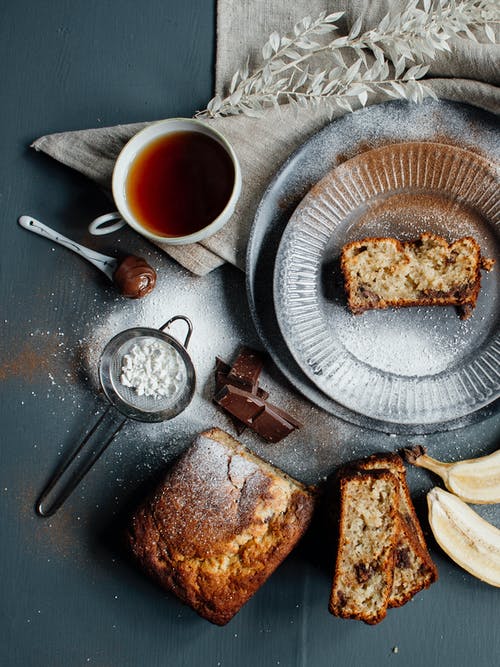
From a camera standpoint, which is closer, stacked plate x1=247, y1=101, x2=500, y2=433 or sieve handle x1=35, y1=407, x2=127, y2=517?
stacked plate x1=247, y1=101, x2=500, y2=433

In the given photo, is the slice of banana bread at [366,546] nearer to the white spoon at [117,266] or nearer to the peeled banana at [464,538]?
the peeled banana at [464,538]

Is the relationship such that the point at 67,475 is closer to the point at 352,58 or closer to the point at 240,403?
the point at 240,403

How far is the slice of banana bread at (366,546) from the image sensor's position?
8.18ft

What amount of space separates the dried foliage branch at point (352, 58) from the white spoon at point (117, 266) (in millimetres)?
699

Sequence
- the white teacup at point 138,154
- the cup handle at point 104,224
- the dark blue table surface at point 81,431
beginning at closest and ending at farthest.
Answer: the white teacup at point 138,154 < the cup handle at point 104,224 < the dark blue table surface at point 81,431

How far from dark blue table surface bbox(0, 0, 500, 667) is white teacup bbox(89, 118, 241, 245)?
261mm

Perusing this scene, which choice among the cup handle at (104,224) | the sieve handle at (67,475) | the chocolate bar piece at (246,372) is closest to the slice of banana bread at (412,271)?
the chocolate bar piece at (246,372)

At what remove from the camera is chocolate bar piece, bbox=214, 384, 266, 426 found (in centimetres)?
258

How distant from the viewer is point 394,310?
2670mm

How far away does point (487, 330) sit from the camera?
2654mm

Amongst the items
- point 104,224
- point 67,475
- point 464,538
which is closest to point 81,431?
point 67,475

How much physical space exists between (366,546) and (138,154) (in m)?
1.79

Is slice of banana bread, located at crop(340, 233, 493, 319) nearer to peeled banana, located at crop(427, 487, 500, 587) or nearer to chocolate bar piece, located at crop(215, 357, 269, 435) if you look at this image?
chocolate bar piece, located at crop(215, 357, 269, 435)

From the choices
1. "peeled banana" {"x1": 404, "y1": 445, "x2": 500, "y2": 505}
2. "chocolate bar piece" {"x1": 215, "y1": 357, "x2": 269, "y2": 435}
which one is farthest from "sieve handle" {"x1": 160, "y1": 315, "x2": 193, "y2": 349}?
"peeled banana" {"x1": 404, "y1": 445, "x2": 500, "y2": 505}
